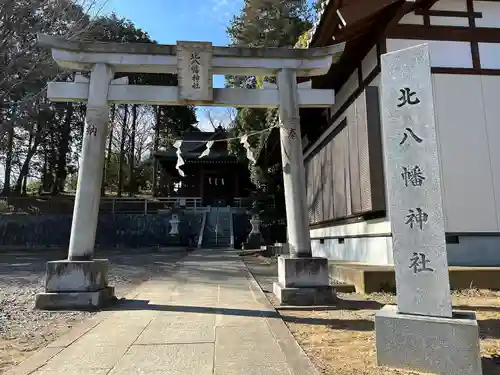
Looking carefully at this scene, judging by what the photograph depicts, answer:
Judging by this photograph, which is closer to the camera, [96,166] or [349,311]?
[349,311]

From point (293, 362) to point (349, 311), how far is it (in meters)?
2.52

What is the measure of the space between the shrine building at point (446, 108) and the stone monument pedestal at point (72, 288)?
18.2 ft

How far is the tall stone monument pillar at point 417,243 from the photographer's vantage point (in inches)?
124

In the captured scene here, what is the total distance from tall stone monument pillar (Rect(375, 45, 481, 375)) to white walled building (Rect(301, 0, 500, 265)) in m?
4.29

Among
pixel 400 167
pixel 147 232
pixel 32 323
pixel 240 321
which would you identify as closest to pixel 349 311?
pixel 240 321

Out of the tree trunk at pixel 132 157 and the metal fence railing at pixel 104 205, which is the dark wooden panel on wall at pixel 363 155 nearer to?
the metal fence railing at pixel 104 205

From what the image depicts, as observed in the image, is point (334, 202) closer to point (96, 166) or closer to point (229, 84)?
point (96, 166)

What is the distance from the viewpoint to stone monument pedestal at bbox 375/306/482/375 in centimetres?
306

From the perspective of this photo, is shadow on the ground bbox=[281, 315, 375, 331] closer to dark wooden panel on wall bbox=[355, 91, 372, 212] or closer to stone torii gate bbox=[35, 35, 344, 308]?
stone torii gate bbox=[35, 35, 344, 308]

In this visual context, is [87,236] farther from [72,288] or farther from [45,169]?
[45,169]

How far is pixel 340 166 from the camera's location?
10.5 m

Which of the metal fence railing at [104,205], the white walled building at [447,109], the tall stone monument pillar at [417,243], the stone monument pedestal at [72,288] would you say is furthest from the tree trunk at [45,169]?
the tall stone monument pillar at [417,243]

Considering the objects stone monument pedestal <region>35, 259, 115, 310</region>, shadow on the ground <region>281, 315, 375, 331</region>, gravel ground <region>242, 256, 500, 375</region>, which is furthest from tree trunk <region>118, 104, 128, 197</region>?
Result: shadow on the ground <region>281, 315, 375, 331</region>

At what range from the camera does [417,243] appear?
349cm
